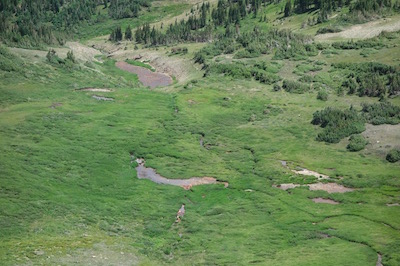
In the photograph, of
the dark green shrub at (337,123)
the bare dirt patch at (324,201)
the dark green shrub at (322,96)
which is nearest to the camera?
the bare dirt patch at (324,201)

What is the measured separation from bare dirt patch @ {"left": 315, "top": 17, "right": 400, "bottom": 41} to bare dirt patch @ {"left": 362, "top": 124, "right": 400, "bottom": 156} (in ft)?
196

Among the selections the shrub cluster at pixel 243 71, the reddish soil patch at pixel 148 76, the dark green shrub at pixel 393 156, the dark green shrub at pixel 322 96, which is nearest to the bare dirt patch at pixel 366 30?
the shrub cluster at pixel 243 71

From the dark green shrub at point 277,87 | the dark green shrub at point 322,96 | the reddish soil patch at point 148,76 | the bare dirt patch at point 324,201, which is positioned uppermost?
the bare dirt patch at point 324,201

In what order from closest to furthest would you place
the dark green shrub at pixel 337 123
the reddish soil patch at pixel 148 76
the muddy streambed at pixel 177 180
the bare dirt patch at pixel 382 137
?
the muddy streambed at pixel 177 180 < the bare dirt patch at pixel 382 137 < the dark green shrub at pixel 337 123 < the reddish soil patch at pixel 148 76

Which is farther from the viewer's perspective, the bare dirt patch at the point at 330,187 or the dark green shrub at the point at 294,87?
the dark green shrub at the point at 294,87

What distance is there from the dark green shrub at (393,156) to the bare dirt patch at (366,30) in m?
70.4

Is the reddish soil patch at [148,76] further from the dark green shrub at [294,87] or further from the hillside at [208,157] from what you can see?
the dark green shrub at [294,87]

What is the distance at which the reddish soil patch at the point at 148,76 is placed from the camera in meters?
126

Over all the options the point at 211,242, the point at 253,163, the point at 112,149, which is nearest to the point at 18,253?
the point at 211,242

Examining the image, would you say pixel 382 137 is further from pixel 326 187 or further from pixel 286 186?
pixel 286 186

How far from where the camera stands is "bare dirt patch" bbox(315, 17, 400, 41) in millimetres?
134250

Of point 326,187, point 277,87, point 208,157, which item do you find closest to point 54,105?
point 208,157

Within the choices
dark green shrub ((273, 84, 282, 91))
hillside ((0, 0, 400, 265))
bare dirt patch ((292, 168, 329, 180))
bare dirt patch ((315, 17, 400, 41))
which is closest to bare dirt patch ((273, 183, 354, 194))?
hillside ((0, 0, 400, 265))

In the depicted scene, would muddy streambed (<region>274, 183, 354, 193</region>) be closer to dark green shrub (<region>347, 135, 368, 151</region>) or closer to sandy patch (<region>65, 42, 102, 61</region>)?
dark green shrub (<region>347, 135, 368, 151</region>)
